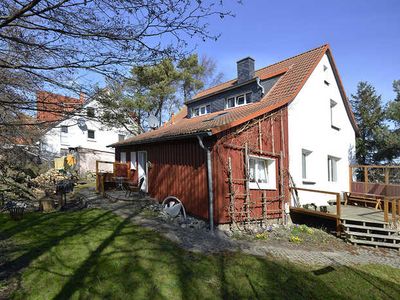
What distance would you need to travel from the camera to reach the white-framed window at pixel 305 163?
1357 centimetres

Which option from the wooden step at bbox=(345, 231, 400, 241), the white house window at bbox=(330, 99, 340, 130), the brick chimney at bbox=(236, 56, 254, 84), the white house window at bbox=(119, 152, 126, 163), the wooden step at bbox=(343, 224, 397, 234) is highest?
the brick chimney at bbox=(236, 56, 254, 84)

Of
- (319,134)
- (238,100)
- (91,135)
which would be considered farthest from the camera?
→ (91,135)

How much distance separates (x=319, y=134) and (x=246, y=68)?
490 cm

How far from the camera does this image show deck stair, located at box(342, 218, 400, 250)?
9961 millimetres

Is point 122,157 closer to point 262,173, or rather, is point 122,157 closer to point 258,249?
point 262,173

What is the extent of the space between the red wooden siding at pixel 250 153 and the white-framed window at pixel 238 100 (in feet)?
8.71

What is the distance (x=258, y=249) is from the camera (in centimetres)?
819

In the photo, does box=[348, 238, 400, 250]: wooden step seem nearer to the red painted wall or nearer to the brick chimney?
the red painted wall

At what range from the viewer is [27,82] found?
5.78m

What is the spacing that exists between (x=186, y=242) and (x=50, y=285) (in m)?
3.50

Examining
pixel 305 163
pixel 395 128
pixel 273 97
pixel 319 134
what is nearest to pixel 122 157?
pixel 273 97

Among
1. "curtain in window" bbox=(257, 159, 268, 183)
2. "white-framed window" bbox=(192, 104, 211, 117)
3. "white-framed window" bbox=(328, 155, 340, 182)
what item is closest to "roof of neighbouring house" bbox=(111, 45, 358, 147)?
"curtain in window" bbox=(257, 159, 268, 183)

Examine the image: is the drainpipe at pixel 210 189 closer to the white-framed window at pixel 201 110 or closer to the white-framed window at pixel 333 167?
the white-framed window at pixel 201 110

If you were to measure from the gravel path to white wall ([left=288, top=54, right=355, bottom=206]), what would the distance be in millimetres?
3857
